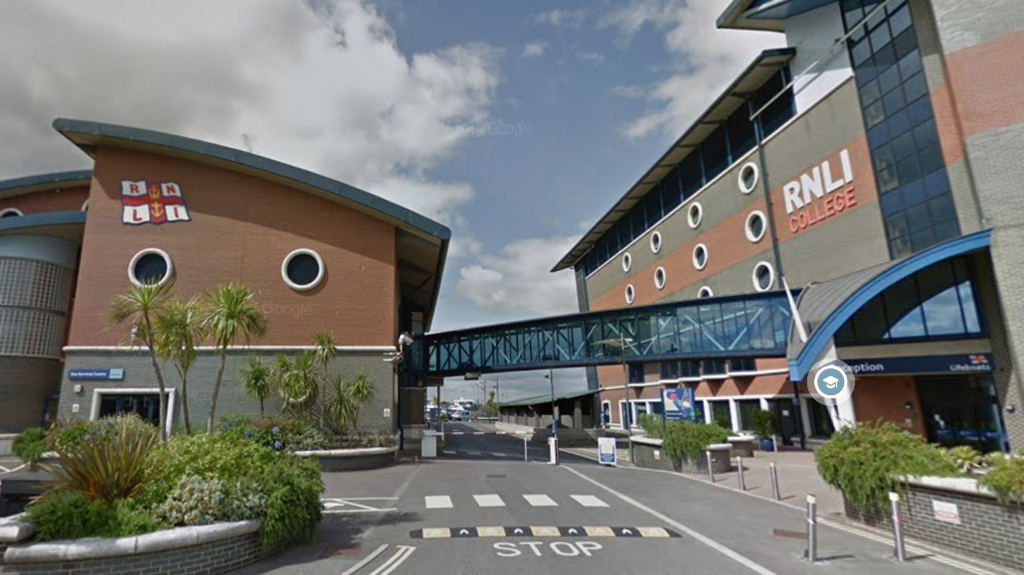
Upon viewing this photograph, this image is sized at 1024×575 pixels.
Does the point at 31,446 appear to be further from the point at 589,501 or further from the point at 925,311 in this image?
the point at 925,311

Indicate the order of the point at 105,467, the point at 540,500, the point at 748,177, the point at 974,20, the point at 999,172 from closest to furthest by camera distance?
the point at 105,467 < the point at 540,500 < the point at 999,172 < the point at 974,20 < the point at 748,177

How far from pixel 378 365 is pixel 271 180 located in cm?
1099

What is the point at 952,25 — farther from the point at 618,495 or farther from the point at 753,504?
the point at 618,495

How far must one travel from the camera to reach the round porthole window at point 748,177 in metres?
35.3

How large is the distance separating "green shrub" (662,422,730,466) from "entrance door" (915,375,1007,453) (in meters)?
10.0

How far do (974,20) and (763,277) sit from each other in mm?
16878

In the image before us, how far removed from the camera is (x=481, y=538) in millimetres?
10172

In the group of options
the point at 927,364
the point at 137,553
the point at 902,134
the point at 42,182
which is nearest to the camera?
the point at 137,553

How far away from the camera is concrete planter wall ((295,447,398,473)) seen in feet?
70.0

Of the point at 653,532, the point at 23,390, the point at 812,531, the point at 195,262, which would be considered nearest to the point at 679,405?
the point at 653,532

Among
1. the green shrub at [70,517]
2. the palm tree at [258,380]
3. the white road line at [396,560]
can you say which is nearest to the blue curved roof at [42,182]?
the palm tree at [258,380]

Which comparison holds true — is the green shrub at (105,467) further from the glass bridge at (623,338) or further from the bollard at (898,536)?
the glass bridge at (623,338)

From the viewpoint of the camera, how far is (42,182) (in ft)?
103

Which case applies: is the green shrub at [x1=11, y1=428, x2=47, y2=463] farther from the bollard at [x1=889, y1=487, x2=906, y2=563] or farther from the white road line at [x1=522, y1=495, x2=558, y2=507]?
the bollard at [x1=889, y1=487, x2=906, y2=563]
